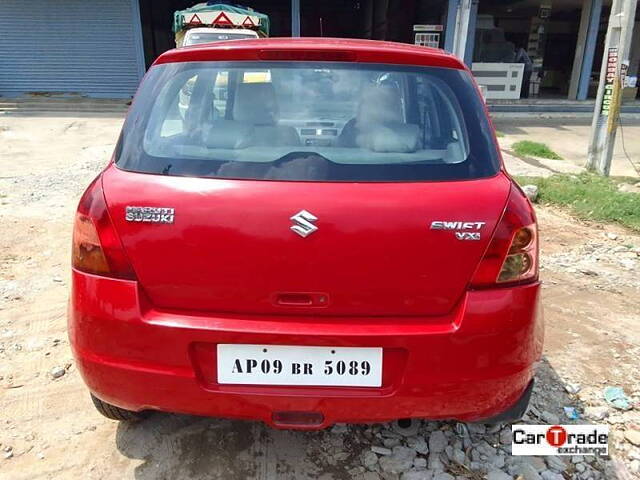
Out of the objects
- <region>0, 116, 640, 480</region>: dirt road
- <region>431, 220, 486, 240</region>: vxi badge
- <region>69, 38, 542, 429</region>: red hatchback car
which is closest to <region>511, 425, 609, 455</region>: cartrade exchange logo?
<region>0, 116, 640, 480</region>: dirt road

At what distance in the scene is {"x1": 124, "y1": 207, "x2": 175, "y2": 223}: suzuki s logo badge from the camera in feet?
5.53

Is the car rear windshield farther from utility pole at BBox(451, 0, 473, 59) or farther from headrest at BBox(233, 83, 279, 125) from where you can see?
utility pole at BBox(451, 0, 473, 59)

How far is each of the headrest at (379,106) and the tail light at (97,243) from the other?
0.98 meters

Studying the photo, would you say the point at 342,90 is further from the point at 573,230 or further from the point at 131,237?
the point at 573,230

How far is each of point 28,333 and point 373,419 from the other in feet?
7.87

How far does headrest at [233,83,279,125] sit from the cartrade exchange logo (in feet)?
5.69

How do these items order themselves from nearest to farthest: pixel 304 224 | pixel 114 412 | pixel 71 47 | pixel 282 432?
pixel 304 224, pixel 114 412, pixel 282 432, pixel 71 47

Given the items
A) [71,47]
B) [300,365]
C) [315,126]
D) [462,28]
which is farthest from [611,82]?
[71,47]

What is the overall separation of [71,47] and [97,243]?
17.0 meters

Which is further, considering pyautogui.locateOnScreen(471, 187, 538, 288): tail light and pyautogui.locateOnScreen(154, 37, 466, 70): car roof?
pyautogui.locateOnScreen(154, 37, 466, 70): car roof

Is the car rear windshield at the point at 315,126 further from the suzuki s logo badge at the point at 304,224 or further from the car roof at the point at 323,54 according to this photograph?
the suzuki s logo badge at the point at 304,224

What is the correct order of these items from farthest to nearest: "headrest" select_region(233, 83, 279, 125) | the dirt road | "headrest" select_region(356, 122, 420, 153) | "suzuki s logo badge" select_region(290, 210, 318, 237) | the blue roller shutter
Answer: the blue roller shutter < the dirt road < "headrest" select_region(233, 83, 279, 125) < "headrest" select_region(356, 122, 420, 153) < "suzuki s logo badge" select_region(290, 210, 318, 237)

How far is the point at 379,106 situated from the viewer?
2.02m

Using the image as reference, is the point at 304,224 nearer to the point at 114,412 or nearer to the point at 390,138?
the point at 390,138
